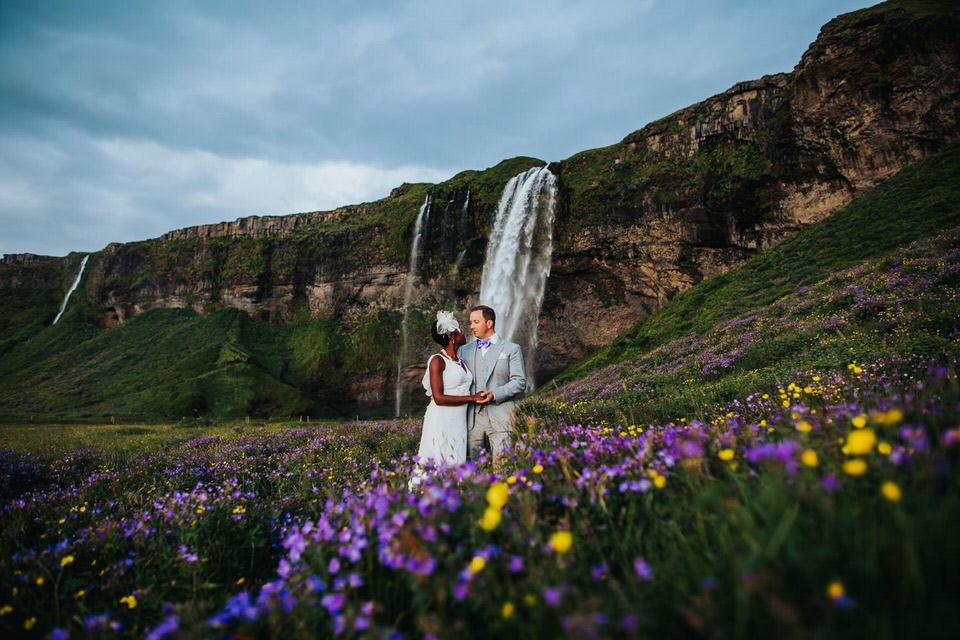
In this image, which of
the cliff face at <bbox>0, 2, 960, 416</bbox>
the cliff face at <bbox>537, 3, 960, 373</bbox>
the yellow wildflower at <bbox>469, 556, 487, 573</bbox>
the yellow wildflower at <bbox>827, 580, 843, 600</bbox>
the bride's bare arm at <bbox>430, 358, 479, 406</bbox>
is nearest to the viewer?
the yellow wildflower at <bbox>827, 580, 843, 600</bbox>

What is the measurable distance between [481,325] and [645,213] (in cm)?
2962

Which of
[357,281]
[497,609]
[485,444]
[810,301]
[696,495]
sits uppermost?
[357,281]

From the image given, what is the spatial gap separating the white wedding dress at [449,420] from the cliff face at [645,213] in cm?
2948

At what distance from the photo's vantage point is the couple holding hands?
175 inches

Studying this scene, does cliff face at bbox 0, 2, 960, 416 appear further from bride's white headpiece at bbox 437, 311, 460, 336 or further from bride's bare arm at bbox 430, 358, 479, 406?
bride's bare arm at bbox 430, 358, 479, 406

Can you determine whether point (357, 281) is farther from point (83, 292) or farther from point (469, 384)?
point (83, 292)

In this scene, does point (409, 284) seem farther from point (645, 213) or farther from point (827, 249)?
point (827, 249)

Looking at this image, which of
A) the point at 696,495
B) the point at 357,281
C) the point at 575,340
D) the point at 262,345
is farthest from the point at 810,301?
the point at 262,345

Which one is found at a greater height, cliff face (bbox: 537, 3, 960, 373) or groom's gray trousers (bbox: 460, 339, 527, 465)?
cliff face (bbox: 537, 3, 960, 373)

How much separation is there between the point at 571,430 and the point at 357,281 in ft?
151

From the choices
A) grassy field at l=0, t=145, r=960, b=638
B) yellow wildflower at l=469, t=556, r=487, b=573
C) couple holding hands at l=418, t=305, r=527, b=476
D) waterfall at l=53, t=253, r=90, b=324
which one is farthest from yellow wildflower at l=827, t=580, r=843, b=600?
waterfall at l=53, t=253, r=90, b=324

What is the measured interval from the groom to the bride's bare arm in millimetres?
229

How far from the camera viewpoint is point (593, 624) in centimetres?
98

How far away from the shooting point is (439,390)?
446 centimetres
